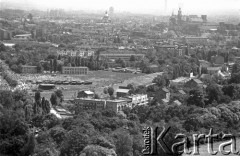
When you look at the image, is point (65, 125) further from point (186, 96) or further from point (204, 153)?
point (186, 96)

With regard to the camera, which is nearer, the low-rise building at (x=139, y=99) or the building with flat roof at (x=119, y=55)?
the low-rise building at (x=139, y=99)

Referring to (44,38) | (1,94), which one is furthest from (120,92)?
(44,38)

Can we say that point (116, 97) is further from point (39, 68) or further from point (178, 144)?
point (39, 68)

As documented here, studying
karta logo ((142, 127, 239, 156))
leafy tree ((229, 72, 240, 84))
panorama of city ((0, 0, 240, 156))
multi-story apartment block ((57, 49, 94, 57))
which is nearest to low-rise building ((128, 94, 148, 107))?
panorama of city ((0, 0, 240, 156))

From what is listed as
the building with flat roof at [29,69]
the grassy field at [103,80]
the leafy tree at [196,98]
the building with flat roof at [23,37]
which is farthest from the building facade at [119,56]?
the leafy tree at [196,98]

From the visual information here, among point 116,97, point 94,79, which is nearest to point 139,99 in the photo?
point 116,97

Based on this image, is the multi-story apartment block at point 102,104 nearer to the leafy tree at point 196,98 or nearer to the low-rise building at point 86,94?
the low-rise building at point 86,94

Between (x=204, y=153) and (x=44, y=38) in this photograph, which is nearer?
(x=204, y=153)
